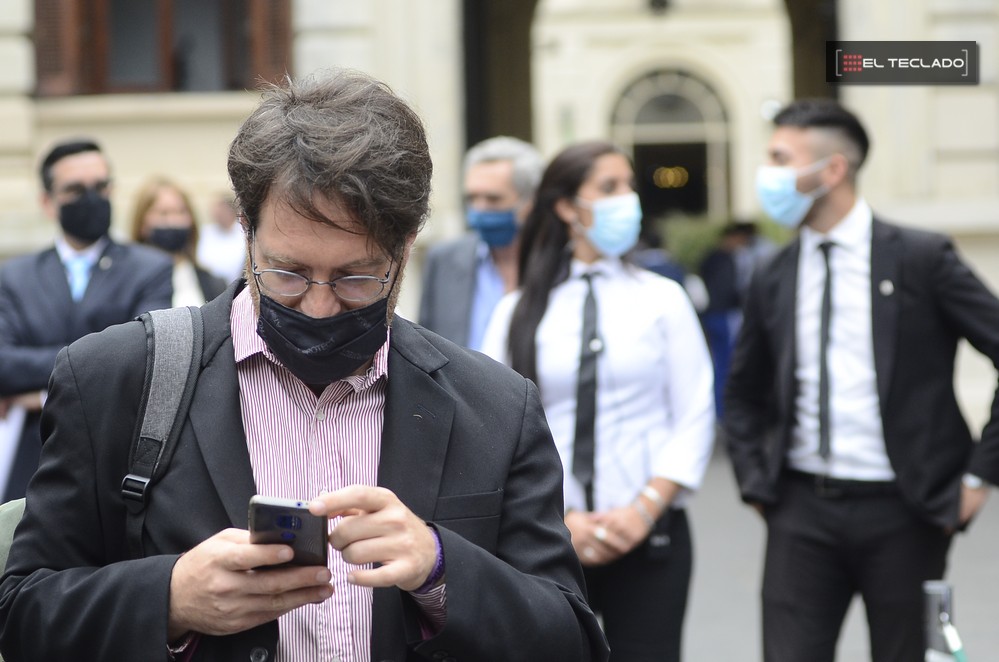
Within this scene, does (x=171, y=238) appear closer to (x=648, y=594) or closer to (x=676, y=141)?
(x=648, y=594)

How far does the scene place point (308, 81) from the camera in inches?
90.4

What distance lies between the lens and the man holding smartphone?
2.06m

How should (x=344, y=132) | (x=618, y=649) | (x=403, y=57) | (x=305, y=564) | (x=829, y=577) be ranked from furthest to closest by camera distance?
(x=403, y=57) → (x=829, y=577) → (x=618, y=649) → (x=344, y=132) → (x=305, y=564)

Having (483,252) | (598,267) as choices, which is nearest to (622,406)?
(598,267)

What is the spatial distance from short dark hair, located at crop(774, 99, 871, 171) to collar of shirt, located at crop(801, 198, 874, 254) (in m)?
0.24

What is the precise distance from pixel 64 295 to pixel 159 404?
348 cm

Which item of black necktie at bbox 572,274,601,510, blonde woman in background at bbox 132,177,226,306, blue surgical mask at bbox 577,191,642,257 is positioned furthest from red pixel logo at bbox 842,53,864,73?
blonde woman in background at bbox 132,177,226,306

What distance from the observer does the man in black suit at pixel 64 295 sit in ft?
17.5

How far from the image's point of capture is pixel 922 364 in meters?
4.63

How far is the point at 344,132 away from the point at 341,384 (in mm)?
416

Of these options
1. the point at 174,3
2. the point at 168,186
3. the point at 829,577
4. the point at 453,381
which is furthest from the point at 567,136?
the point at 453,381

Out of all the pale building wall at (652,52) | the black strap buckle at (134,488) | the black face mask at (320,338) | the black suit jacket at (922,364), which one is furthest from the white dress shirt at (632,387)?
the pale building wall at (652,52)

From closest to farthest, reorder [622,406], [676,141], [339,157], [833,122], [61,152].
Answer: [339,157] < [622,406] < [833,122] < [61,152] < [676,141]

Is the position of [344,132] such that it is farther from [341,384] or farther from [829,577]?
[829,577]
